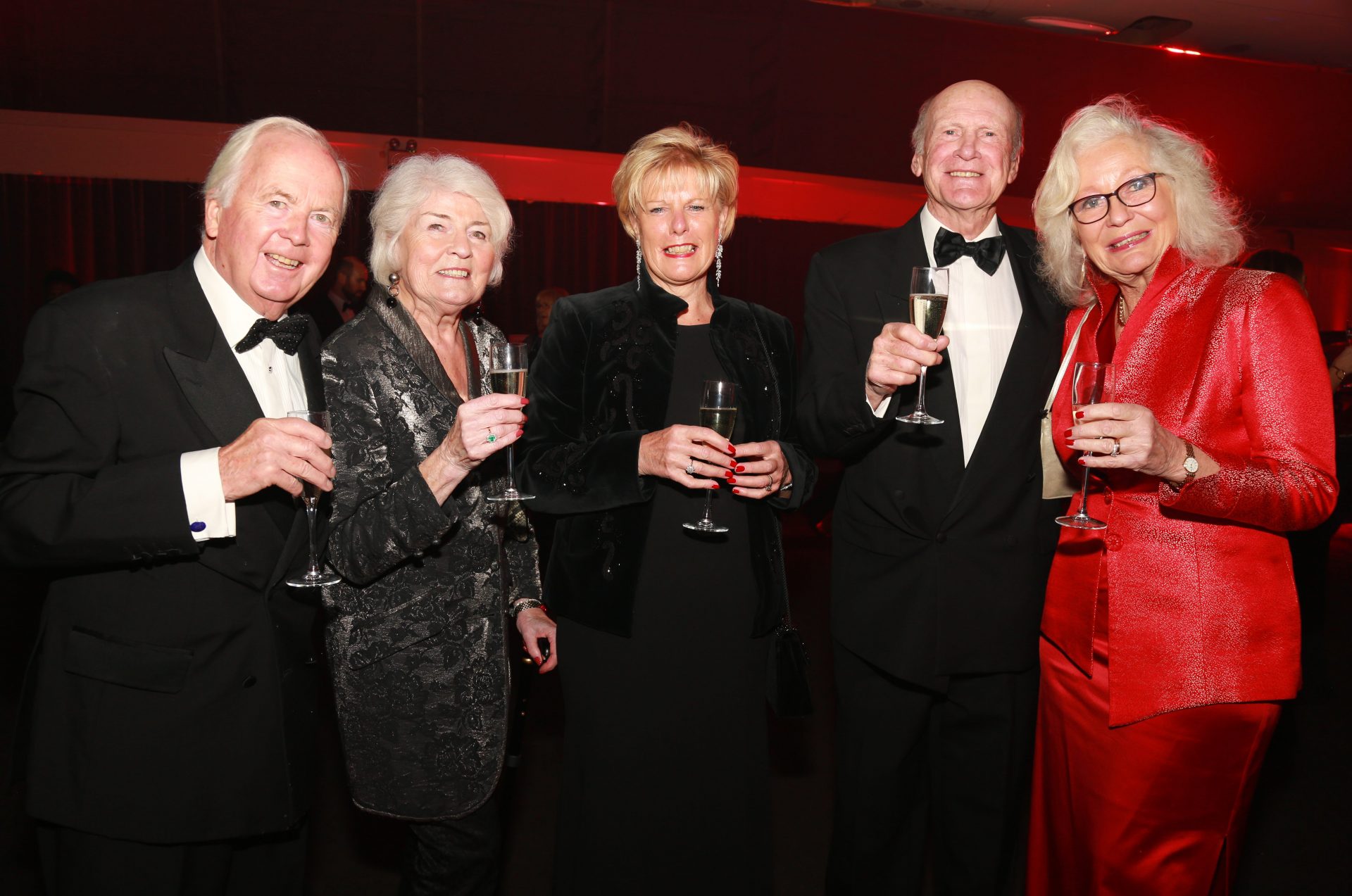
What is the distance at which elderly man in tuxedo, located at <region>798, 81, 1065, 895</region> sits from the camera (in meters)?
2.17

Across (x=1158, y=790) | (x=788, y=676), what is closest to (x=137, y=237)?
(x=788, y=676)

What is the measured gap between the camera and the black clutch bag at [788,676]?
7.25 feet

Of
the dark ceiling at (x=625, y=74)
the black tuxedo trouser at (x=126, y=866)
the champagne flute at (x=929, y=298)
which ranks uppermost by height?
the dark ceiling at (x=625, y=74)

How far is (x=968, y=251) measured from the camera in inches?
88.7

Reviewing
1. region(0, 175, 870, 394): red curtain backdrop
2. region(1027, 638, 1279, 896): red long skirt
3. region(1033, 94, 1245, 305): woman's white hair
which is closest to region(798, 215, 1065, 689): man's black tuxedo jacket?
region(1033, 94, 1245, 305): woman's white hair

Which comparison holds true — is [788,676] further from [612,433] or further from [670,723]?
[612,433]

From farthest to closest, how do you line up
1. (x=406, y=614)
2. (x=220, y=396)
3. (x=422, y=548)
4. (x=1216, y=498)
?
(x=406, y=614)
(x=422, y=548)
(x=1216, y=498)
(x=220, y=396)

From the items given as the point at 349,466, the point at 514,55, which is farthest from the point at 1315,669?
the point at 514,55

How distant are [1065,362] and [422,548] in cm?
162

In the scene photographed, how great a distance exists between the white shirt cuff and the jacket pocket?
0.23 metres

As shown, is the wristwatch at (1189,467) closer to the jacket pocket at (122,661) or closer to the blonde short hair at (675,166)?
the blonde short hair at (675,166)

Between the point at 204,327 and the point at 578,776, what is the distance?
4.41 feet

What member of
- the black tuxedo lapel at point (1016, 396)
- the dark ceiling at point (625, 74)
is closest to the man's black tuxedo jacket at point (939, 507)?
the black tuxedo lapel at point (1016, 396)

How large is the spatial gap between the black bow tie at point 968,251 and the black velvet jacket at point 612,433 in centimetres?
53
